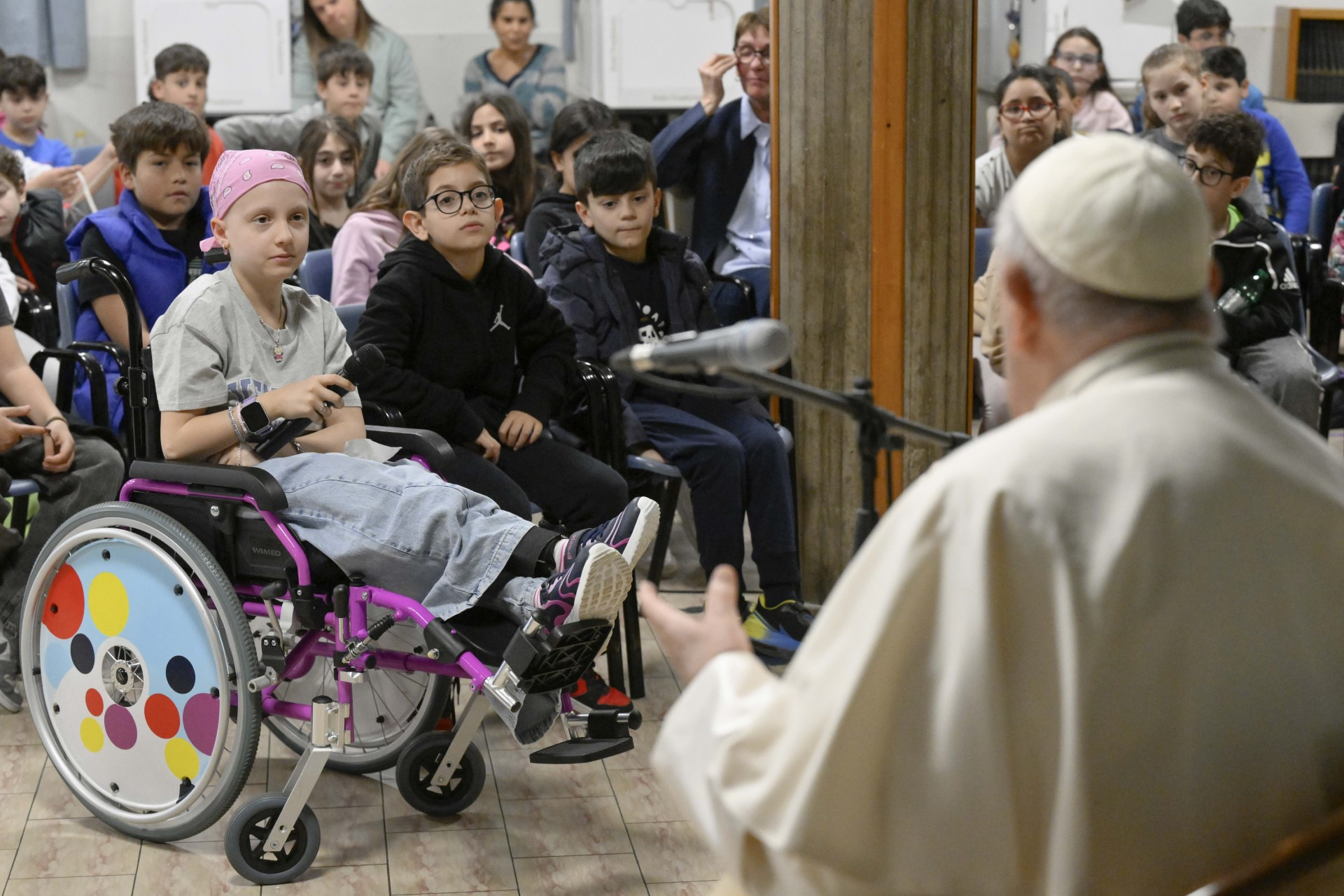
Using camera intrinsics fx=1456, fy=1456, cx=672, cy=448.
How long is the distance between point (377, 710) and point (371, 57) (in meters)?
4.09

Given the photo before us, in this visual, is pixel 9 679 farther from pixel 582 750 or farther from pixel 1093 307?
pixel 1093 307

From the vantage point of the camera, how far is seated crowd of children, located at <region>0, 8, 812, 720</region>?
212cm

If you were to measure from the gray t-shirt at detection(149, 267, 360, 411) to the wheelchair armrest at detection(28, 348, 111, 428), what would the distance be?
0.76 metres

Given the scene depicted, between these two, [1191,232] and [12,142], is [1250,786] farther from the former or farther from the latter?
[12,142]

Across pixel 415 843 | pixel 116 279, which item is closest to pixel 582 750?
pixel 415 843

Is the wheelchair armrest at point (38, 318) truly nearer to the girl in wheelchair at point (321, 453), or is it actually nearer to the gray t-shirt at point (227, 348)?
the girl in wheelchair at point (321, 453)

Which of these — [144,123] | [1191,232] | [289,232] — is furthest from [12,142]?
[1191,232]

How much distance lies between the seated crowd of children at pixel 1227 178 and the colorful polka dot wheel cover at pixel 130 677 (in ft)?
5.12

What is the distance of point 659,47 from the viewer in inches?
238

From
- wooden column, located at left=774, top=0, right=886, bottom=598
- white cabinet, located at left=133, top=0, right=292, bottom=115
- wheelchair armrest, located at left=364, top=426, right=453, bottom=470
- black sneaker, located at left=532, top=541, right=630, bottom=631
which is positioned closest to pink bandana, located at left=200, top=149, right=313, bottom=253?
wheelchair armrest, located at left=364, top=426, right=453, bottom=470

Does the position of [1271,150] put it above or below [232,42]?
below

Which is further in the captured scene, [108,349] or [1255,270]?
[1255,270]

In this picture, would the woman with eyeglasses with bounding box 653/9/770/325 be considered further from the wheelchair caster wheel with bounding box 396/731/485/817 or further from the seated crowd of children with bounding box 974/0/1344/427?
the wheelchair caster wheel with bounding box 396/731/485/817

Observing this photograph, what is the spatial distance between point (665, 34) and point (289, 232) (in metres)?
4.00
